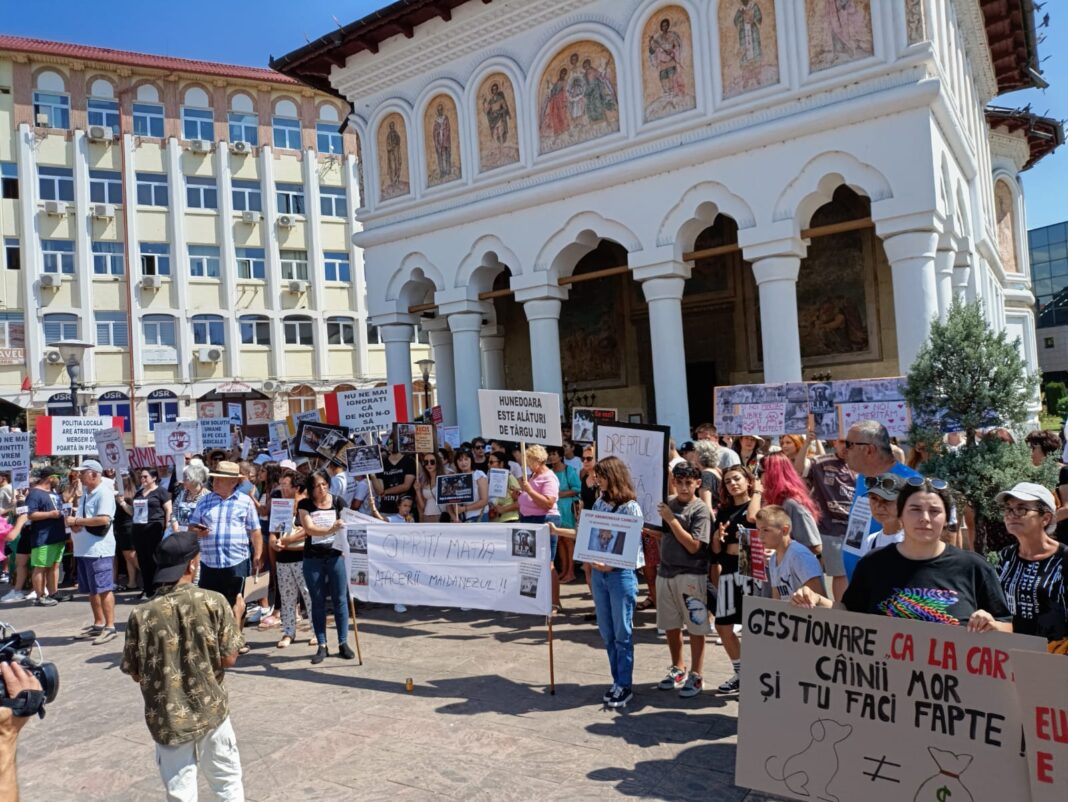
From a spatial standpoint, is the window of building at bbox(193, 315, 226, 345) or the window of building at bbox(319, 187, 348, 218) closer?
the window of building at bbox(193, 315, 226, 345)

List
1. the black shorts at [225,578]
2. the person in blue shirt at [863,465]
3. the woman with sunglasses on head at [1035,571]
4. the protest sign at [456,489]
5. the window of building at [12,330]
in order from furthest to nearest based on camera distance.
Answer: the window of building at [12,330], the protest sign at [456,489], the black shorts at [225,578], the person in blue shirt at [863,465], the woman with sunglasses on head at [1035,571]

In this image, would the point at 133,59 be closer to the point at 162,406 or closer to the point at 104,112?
the point at 104,112

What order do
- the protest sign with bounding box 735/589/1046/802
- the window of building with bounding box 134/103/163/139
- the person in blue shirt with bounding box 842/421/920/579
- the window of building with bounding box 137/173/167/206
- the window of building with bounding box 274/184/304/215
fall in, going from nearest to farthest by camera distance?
the protest sign with bounding box 735/589/1046/802 → the person in blue shirt with bounding box 842/421/920/579 → the window of building with bounding box 137/173/167/206 → the window of building with bounding box 134/103/163/139 → the window of building with bounding box 274/184/304/215

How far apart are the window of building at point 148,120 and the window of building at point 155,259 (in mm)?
5149

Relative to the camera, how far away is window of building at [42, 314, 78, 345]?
35219 mm

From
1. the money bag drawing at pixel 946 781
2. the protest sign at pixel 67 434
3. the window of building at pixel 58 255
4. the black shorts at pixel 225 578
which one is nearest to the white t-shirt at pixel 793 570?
the money bag drawing at pixel 946 781

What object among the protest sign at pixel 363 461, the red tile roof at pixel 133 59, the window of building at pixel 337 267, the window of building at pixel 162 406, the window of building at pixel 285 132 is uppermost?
the red tile roof at pixel 133 59

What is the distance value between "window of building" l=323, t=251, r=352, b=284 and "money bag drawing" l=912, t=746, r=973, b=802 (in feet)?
130

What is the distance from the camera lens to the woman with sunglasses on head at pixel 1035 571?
3982 mm

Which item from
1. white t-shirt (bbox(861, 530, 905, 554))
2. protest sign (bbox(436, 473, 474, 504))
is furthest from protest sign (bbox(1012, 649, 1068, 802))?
protest sign (bbox(436, 473, 474, 504))

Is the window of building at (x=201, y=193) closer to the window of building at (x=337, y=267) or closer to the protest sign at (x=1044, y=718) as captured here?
the window of building at (x=337, y=267)

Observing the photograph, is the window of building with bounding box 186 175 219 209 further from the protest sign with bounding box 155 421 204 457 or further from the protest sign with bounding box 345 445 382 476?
the protest sign with bounding box 345 445 382 476

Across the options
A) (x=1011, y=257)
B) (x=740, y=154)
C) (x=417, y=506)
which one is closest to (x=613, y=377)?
(x=740, y=154)

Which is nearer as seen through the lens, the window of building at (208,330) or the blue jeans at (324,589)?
the blue jeans at (324,589)
